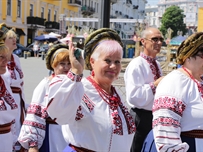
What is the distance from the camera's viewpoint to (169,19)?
Result: 7594 cm

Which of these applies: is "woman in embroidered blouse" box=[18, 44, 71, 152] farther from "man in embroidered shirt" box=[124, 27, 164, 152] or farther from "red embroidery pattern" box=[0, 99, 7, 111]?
"man in embroidered shirt" box=[124, 27, 164, 152]

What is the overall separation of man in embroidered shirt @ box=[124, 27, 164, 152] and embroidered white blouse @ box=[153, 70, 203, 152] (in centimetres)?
116

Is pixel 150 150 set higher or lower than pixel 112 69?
lower

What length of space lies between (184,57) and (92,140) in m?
0.91

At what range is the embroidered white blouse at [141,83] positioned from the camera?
12.6 ft

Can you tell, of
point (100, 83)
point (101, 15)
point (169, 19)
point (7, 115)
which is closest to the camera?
point (100, 83)

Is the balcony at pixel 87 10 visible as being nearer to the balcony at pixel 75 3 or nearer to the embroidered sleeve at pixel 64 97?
the balcony at pixel 75 3

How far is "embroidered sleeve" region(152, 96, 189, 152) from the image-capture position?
2498mm

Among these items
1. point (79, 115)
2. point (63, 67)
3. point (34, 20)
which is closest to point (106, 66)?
point (79, 115)

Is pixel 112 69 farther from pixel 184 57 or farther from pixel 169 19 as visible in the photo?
pixel 169 19

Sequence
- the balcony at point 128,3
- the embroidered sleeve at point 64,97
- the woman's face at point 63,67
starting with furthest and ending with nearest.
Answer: the balcony at point 128,3 → the woman's face at point 63,67 → the embroidered sleeve at point 64,97

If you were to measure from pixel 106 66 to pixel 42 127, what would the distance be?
102cm

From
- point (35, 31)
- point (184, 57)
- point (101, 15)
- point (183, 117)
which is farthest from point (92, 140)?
point (35, 31)

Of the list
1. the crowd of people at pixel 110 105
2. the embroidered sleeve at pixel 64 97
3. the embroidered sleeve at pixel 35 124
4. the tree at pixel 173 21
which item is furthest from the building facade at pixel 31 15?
the embroidered sleeve at pixel 64 97
